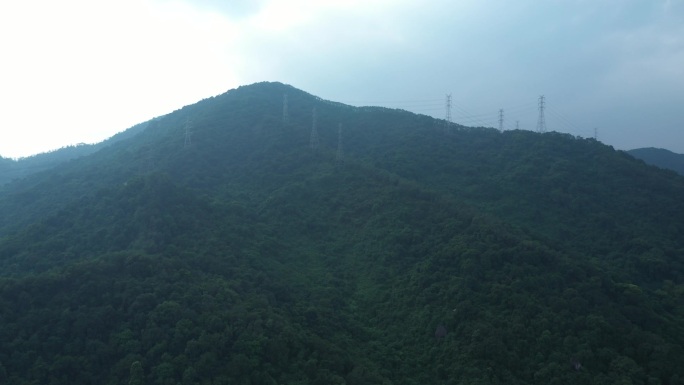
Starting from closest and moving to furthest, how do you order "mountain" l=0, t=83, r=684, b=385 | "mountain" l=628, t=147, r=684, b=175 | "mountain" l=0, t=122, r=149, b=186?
"mountain" l=0, t=83, r=684, b=385 → "mountain" l=0, t=122, r=149, b=186 → "mountain" l=628, t=147, r=684, b=175

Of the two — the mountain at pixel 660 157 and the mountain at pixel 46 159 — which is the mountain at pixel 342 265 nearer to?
the mountain at pixel 46 159

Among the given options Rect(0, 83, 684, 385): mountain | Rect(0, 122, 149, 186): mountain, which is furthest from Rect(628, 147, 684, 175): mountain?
Rect(0, 122, 149, 186): mountain

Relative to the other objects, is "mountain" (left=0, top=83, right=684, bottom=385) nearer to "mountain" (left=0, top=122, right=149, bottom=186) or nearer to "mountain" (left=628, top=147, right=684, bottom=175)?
"mountain" (left=0, top=122, right=149, bottom=186)

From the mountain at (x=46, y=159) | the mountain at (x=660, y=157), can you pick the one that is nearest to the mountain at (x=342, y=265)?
the mountain at (x=46, y=159)

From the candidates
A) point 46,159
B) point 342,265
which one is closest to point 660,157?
point 342,265

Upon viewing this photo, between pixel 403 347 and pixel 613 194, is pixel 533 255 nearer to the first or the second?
pixel 403 347

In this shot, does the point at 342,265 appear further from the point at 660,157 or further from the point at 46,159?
the point at 660,157

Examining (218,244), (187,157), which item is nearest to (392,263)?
(218,244)
